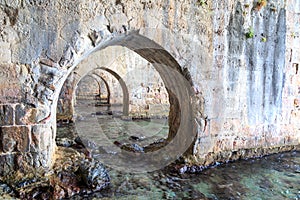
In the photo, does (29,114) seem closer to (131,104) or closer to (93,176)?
(93,176)

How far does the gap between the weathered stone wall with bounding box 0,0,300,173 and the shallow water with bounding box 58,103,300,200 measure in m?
0.32

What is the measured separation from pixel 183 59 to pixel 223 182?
5.70ft

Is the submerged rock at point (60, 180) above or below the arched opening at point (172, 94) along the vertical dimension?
below

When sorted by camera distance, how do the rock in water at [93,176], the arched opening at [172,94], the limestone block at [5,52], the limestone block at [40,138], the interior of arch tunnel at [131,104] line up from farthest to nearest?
the interior of arch tunnel at [131,104], the arched opening at [172,94], the rock in water at [93,176], the limestone block at [40,138], the limestone block at [5,52]

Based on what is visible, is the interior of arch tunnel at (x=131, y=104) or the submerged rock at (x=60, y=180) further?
the interior of arch tunnel at (x=131, y=104)

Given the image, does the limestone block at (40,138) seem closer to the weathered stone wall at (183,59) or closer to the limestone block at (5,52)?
the weathered stone wall at (183,59)

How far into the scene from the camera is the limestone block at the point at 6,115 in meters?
2.68

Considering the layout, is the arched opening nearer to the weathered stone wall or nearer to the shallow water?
the weathered stone wall

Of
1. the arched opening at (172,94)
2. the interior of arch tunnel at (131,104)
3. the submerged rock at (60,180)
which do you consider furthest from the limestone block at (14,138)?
the interior of arch tunnel at (131,104)

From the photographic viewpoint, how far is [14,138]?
8.93 feet

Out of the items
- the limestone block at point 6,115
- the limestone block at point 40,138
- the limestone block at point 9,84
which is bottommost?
the limestone block at point 40,138

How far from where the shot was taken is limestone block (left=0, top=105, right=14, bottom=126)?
106 inches

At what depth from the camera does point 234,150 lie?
4.25 m

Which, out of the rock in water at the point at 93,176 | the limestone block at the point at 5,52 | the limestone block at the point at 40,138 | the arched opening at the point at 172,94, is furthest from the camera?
the arched opening at the point at 172,94
